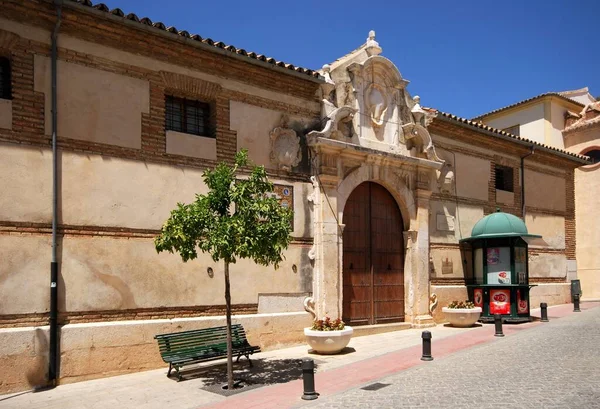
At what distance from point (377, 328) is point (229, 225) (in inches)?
255

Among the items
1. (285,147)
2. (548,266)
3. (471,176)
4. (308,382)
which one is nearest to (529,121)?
(548,266)

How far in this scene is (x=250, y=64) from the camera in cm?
1085

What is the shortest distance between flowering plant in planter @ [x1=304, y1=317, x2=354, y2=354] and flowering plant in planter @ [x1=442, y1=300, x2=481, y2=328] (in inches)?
173

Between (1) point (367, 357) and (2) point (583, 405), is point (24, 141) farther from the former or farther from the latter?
(2) point (583, 405)

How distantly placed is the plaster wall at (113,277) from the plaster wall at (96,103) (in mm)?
1706

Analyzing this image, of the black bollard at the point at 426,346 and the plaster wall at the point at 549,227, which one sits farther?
the plaster wall at the point at 549,227

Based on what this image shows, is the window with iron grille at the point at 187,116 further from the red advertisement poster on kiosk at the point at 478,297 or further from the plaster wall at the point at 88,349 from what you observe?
the red advertisement poster on kiosk at the point at 478,297

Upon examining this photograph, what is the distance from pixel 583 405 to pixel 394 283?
286 inches

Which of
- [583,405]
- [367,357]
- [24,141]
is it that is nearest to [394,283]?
[367,357]

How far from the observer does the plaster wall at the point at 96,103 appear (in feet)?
28.1

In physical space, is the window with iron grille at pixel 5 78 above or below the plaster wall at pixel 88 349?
above

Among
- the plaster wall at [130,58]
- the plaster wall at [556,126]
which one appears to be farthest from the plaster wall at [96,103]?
the plaster wall at [556,126]

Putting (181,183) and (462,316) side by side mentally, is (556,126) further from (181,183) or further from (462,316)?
(181,183)

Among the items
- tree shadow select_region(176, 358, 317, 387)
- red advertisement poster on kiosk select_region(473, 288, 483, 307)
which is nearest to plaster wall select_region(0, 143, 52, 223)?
tree shadow select_region(176, 358, 317, 387)
